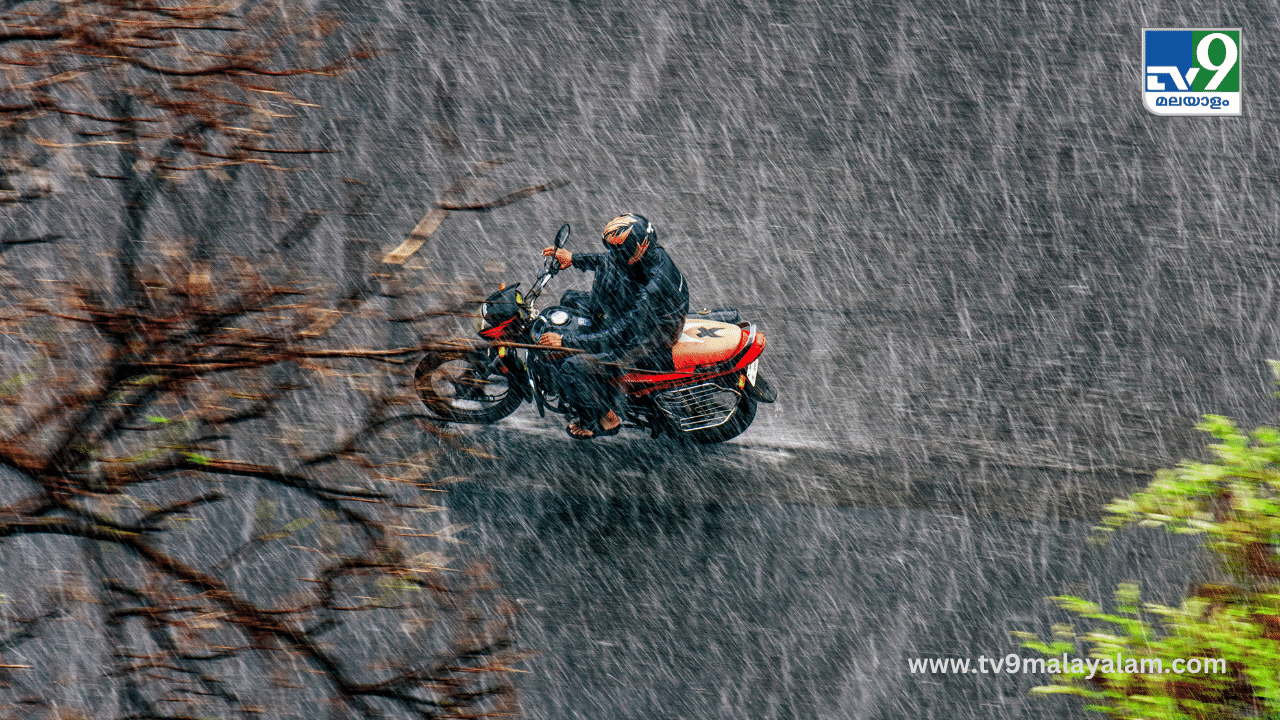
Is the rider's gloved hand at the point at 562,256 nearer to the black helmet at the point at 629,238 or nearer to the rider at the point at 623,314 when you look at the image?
the rider at the point at 623,314

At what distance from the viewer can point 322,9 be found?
9.61m

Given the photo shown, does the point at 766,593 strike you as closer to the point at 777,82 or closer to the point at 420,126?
the point at 777,82

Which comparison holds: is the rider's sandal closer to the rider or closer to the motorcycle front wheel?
the rider

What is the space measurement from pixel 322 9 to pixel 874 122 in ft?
19.5

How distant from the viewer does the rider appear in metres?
6.31

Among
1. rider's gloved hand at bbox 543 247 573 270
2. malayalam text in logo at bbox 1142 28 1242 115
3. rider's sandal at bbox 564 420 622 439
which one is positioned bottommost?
rider's sandal at bbox 564 420 622 439

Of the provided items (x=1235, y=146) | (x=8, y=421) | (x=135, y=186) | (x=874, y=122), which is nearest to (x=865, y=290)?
(x=874, y=122)

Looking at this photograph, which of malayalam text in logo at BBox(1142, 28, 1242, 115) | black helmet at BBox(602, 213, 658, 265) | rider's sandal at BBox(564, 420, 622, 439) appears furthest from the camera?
malayalam text in logo at BBox(1142, 28, 1242, 115)

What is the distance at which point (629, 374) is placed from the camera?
6668 millimetres

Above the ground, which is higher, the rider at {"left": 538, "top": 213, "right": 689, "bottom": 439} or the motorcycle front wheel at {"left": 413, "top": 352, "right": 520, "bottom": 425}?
the rider at {"left": 538, "top": 213, "right": 689, "bottom": 439}

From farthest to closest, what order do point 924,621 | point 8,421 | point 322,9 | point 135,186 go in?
point 322,9 → point 924,621 → point 135,186 → point 8,421

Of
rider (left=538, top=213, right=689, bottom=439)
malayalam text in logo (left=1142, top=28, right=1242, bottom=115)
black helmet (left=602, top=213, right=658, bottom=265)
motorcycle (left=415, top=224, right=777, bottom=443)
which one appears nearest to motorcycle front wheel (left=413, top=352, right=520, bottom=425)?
motorcycle (left=415, top=224, right=777, bottom=443)

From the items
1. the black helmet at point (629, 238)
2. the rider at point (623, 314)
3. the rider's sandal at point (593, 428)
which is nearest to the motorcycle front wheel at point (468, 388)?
the rider's sandal at point (593, 428)

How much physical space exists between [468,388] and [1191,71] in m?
7.73
